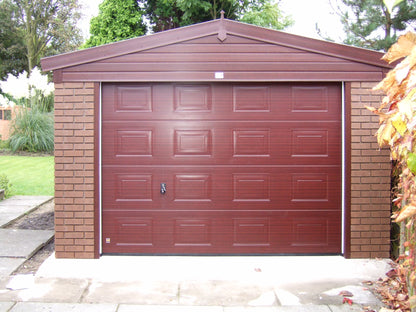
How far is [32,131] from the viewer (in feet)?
51.5

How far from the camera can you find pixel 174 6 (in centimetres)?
1973

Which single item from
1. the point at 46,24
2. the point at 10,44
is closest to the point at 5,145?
the point at 46,24

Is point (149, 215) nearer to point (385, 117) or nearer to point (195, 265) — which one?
point (195, 265)

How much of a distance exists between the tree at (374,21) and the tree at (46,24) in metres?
17.5

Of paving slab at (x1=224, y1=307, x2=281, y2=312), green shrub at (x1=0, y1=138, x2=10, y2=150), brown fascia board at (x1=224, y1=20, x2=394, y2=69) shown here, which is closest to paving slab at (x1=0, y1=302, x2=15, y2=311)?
paving slab at (x1=224, y1=307, x2=281, y2=312)

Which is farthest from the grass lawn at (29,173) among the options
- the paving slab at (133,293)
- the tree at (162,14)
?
the tree at (162,14)

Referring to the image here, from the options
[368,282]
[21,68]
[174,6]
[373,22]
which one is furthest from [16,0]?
[368,282]

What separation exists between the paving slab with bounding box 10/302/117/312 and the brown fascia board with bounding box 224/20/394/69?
358cm

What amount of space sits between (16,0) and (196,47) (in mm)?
28410

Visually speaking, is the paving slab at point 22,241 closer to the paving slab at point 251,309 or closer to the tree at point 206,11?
the paving slab at point 251,309

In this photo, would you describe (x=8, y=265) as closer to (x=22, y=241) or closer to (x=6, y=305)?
(x=22, y=241)

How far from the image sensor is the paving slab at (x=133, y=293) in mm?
4500

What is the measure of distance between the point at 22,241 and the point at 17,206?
2.93 metres

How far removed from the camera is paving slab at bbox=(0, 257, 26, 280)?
206 inches
